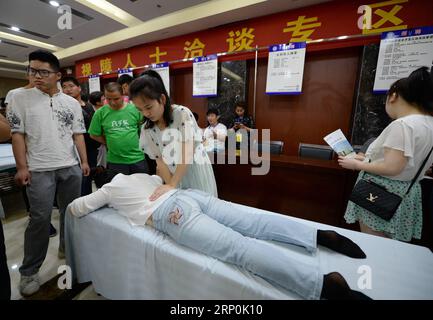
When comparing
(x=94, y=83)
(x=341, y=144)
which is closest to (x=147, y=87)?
(x=341, y=144)

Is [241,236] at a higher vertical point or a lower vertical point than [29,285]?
higher

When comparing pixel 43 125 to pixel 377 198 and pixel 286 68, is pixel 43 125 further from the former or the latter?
pixel 286 68

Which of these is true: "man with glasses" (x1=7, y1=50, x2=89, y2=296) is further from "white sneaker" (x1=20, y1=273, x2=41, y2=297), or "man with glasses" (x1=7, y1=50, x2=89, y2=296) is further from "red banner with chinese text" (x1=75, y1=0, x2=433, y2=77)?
"red banner with chinese text" (x1=75, y1=0, x2=433, y2=77)

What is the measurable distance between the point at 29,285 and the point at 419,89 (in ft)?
8.59

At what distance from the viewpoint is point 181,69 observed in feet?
12.8

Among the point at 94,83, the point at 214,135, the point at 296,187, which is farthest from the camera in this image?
the point at 94,83

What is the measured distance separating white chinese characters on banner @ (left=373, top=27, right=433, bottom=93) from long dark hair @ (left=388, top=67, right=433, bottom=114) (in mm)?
1673

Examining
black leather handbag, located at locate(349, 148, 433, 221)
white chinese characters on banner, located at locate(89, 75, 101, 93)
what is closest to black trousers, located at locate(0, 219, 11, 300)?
black leather handbag, located at locate(349, 148, 433, 221)

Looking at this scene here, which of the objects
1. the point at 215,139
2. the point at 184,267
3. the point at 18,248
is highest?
the point at 215,139

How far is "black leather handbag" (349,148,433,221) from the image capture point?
1.07 metres

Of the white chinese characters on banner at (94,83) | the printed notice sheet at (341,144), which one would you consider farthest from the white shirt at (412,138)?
the white chinese characters on banner at (94,83)

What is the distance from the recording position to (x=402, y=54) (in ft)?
7.29

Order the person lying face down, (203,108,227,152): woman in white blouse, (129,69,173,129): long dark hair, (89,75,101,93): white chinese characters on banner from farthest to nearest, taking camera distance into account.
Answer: (89,75,101,93): white chinese characters on banner
(203,108,227,152): woman in white blouse
(129,69,173,129): long dark hair
the person lying face down

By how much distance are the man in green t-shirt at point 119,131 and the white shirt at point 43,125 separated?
40cm
